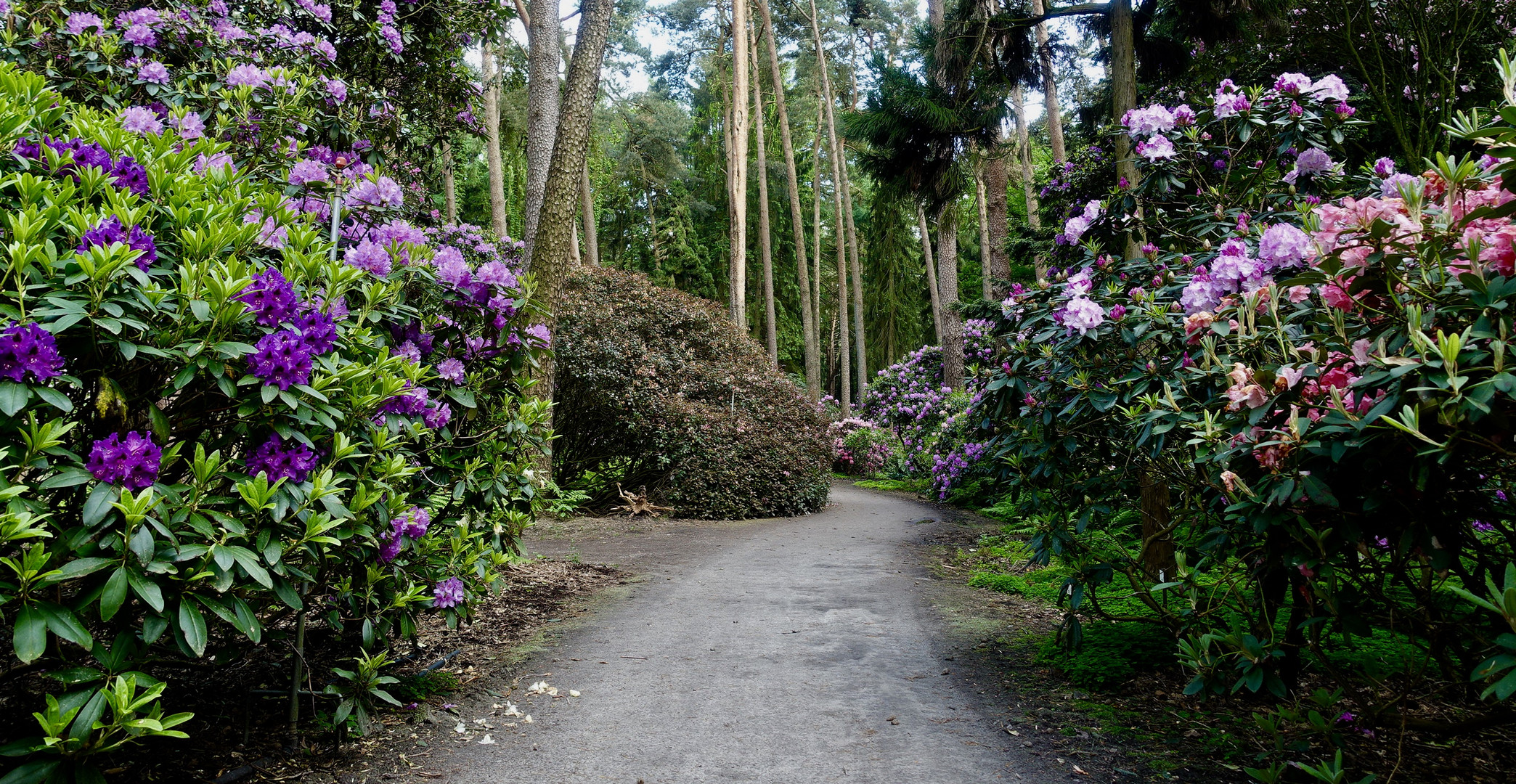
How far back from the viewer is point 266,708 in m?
2.79

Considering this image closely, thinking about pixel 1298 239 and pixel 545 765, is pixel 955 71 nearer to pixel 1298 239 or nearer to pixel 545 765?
pixel 1298 239

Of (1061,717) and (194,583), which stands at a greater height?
(194,583)

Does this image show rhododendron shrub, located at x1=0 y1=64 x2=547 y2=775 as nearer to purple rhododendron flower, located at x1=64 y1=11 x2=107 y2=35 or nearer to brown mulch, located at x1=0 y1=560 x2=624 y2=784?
brown mulch, located at x1=0 y1=560 x2=624 y2=784

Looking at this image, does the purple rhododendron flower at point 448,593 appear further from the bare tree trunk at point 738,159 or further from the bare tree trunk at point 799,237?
the bare tree trunk at point 799,237

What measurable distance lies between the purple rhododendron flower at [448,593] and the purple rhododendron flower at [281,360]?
1.08 meters

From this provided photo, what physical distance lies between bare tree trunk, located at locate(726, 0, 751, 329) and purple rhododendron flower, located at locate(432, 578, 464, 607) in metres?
12.2

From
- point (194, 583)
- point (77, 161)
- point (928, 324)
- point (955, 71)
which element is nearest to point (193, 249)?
point (77, 161)

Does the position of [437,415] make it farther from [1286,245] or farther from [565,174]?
[565,174]

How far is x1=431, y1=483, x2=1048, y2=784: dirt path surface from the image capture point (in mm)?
2621

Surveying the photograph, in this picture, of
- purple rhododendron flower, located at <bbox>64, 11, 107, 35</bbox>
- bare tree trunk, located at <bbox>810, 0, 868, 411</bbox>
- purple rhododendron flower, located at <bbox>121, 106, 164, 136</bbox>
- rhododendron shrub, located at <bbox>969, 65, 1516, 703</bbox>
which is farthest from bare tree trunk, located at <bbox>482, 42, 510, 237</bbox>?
rhododendron shrub, located at <bbox>969, 65, 1516, 703</bbox>

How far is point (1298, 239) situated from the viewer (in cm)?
241

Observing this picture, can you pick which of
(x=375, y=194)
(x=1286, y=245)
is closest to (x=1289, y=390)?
(x=1286, y=245)

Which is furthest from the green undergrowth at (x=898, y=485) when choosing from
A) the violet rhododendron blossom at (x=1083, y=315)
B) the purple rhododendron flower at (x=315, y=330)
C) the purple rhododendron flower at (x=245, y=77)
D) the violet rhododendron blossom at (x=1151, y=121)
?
the purple rhododendron flower at (x=315, y=330)

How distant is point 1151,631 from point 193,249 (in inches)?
156
